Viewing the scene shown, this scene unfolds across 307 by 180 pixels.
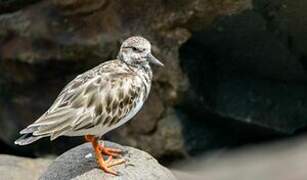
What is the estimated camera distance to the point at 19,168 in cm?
696

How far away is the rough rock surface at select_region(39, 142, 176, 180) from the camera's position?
16.9ft

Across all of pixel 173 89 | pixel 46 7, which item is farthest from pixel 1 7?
pixel 173 89

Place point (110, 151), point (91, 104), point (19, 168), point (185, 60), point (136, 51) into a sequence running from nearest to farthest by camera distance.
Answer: point (91, 104) → point (136, 51) → point (110, 151) → point (19, 168) → point (185, 60)

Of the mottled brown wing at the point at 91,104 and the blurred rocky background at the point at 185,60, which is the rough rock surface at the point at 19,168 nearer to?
the blurred rocky background at the point at 185,60

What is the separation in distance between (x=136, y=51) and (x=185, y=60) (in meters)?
2.22

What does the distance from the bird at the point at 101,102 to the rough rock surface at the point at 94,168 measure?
0.21 feet

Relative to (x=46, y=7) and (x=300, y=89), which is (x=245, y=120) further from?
(x=46, y=7)

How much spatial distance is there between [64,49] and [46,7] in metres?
0.46

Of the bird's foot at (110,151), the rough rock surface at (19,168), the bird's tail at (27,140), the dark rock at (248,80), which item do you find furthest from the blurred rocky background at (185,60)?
the bird's tail at (27,140)

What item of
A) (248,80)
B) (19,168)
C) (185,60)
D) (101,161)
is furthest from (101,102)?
(248,80)

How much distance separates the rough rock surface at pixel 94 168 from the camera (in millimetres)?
5145

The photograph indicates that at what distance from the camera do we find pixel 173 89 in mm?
7418

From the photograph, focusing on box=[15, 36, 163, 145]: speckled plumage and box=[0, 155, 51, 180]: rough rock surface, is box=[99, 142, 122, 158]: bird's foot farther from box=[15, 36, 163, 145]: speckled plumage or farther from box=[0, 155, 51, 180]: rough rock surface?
Answer: box=[0, 155, 51, 180]: rough rock surface

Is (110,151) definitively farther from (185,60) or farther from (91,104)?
(185,60)
